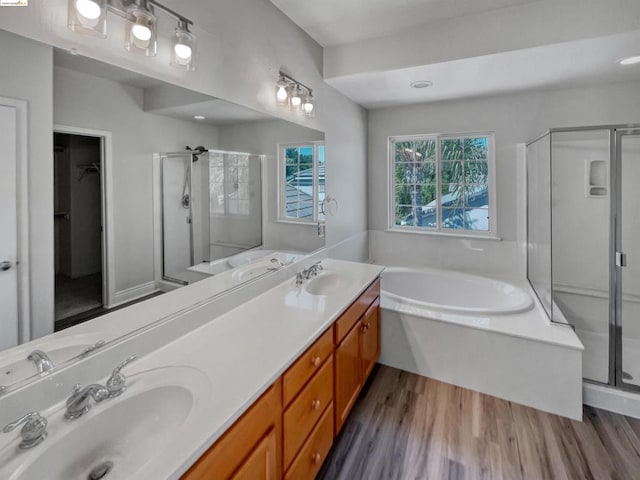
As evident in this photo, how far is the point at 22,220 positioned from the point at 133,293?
45 centimetres

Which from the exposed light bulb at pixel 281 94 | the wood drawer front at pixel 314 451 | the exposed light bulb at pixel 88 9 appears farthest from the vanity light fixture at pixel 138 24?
the wood drawer front at pixel 314 451

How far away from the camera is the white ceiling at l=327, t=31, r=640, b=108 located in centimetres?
211

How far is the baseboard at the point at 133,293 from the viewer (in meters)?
1.20

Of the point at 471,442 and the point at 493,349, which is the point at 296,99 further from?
the point at 471,442

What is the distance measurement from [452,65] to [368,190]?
1690 mm

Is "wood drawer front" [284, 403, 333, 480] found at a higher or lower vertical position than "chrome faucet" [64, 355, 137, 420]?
lower

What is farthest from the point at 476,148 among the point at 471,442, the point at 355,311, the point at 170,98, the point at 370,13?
the point at 170,98

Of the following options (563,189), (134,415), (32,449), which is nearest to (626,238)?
(563,189)

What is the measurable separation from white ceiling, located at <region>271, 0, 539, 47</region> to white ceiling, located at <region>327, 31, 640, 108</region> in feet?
0.95

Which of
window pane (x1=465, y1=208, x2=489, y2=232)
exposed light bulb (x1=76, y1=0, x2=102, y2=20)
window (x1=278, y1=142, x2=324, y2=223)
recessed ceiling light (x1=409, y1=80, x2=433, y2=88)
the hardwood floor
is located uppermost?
recessed ceiling light (x1=409, y1=80, x2=433, y2=88)

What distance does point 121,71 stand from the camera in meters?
1.17

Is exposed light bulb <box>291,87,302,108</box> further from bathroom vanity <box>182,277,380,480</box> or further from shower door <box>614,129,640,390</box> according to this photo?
shower door <box>614,129,640,390</box>

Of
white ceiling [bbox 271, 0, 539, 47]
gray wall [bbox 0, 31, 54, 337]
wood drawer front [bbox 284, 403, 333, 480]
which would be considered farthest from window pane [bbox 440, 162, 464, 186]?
gray wall [bbox 0, 31, 54, 337]

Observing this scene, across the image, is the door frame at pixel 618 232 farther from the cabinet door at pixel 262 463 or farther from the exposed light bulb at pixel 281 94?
the cabinet door at pixel 262 463
